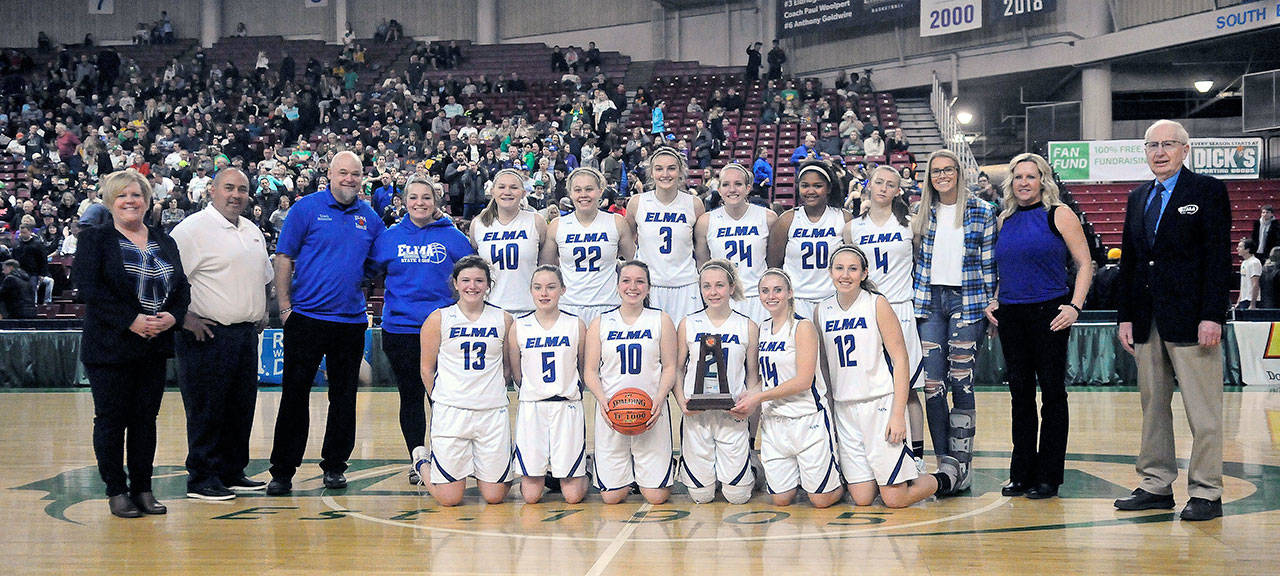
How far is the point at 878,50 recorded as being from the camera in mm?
27172

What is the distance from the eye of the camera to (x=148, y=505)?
18.9 ft

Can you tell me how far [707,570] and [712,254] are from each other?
2.75 metres

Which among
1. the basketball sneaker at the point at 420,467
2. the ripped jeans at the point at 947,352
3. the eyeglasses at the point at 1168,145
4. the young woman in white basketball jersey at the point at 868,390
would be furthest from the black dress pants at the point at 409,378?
the eyeglasses at the point at 1168,145

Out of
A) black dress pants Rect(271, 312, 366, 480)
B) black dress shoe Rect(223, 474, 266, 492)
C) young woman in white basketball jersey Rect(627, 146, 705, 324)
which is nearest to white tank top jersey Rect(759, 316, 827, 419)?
young woman in white basketball jersey Rect(627, 146, 705, 324)

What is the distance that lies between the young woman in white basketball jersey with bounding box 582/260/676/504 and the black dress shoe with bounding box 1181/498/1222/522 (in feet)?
8.27

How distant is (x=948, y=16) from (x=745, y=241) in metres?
20.3

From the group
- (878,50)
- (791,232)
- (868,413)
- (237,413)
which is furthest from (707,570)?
(878,50)

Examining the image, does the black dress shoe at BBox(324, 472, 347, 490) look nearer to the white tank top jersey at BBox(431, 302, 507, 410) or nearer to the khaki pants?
the white tank top jersey at BBox(431, 302, 507, 410)

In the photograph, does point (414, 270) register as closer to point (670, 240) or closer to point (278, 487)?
point (278, 487)

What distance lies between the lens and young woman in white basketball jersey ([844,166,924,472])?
6.27 meters

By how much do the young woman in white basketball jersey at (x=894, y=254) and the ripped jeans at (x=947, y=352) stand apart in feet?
0.35

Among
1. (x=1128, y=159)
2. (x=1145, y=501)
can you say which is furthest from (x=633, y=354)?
(x=1128, y=159)

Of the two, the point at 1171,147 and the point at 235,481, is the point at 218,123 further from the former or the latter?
the point at 1171,147

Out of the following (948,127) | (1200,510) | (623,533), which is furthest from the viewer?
(948,127)
